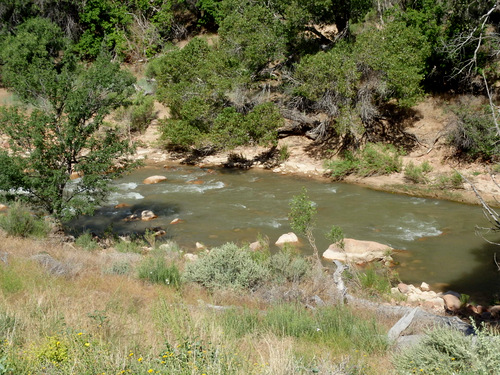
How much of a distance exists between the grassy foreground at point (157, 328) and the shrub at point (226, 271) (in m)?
0.17

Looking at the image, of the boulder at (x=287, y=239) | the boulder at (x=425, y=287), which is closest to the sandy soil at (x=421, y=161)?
the boulder at (x=287, y=239)

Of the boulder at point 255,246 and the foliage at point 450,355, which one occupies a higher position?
the foliage at point 450,355

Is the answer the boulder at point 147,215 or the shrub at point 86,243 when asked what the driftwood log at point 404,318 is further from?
the boulder at point 147,215

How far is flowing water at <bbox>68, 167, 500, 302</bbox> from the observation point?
13.3 m

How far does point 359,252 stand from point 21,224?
375 inches

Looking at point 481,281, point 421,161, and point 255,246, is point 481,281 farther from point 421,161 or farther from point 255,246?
point 421,161

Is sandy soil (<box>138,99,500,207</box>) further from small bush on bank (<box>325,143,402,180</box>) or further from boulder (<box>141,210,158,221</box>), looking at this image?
boulder (<box>141,210,158,221</box>)

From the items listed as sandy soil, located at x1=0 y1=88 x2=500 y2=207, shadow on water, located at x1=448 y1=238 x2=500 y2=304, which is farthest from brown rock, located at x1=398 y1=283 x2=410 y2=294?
sandy soil, located at x1=0 y1=88 x2=500 y2=207

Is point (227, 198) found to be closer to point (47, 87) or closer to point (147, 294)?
point (47, 87)

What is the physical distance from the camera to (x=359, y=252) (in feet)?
45.1

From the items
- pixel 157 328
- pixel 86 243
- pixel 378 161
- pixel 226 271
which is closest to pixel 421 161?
pixel 378 161

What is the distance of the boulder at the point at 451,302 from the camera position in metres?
10.5

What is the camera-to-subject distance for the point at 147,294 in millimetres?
8250

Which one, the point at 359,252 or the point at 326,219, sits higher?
the point at 359,252
